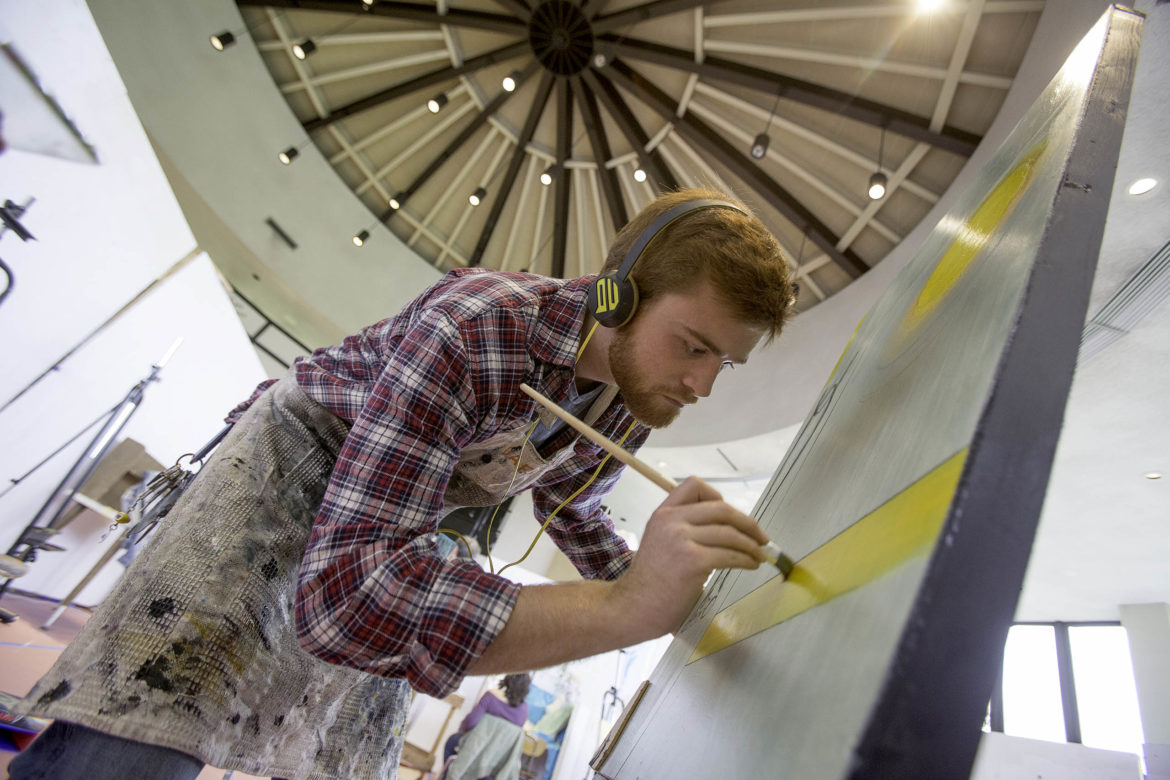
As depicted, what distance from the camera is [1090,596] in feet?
19.1

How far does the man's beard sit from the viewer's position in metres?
1.21

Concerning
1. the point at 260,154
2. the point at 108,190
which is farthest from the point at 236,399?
the point at 260,154

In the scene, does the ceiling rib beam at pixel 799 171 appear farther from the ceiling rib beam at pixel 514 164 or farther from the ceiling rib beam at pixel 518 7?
the ceiling rib beam at pixel 518 7

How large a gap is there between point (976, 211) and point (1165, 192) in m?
2.49

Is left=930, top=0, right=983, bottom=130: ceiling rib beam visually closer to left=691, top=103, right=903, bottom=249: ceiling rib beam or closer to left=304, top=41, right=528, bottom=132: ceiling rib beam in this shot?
left=691, top=103, right=903, bottom=249: ceiling rib beam

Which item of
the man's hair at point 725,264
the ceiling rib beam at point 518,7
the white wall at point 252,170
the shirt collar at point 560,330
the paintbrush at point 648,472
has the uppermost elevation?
the ceiling rib beam at point 518,7

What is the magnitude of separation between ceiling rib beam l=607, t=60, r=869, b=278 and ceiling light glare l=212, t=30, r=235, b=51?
4.41 metres

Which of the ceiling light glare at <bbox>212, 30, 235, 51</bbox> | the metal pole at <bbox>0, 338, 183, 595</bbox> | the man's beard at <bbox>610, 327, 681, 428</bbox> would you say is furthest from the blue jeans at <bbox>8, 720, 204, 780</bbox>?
the ceiling light glare at <bbox>212, 30, 235, 51</bbox>

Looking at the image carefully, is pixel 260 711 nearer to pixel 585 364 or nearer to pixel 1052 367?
pixel 585 364

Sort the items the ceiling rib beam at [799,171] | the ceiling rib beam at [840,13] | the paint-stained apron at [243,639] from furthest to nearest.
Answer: the ceiling rib beam at [799,171] → the ceiling rib beam at [840,13] → the paint-stained apron at [243,639]

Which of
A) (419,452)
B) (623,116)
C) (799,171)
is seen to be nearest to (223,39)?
(623,116)

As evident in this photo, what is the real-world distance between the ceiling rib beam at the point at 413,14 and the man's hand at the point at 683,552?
6.45m

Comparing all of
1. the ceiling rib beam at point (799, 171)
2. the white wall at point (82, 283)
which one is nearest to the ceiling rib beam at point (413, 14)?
the ceiling rib beam at point (799, 171)

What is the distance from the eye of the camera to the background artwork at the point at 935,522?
0.26m
